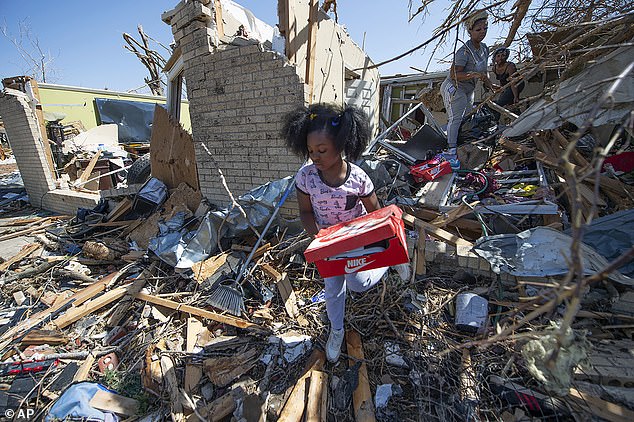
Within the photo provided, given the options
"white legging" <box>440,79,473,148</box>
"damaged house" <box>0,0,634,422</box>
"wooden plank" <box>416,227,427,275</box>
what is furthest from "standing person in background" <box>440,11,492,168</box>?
"wooden plank" <box>416,227,427,275</box>

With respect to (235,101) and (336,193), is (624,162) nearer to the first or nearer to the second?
(336,193)

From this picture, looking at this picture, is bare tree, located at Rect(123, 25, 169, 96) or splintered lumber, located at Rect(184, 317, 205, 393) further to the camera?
bare tree, located at Rect(123, 25, 169, 96)

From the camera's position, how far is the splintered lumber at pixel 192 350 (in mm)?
2252

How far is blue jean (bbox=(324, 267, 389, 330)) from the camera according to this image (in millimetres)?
2072

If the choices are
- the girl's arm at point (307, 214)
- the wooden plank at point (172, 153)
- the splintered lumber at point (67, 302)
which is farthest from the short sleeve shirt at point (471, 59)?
the splintered lumber at point (67, 302)

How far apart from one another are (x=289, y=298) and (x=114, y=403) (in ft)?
5.26

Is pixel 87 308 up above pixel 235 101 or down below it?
→ below

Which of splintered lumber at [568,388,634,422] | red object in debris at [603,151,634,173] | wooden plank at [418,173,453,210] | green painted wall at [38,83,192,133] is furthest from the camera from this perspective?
green painted wall at [38,83,192,133]

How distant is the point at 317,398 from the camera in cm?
198

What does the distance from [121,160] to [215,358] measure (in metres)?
8.90

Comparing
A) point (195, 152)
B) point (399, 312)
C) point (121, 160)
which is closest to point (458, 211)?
point (399, 312)

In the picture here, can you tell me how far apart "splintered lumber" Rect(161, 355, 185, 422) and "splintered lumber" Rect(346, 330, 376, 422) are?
1265 millimetres

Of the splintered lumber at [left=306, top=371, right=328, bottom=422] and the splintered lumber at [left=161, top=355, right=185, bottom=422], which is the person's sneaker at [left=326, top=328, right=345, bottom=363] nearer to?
the splintered lumber at [left=306, top=371, right=328, bottom=422]

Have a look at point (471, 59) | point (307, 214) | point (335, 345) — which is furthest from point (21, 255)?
point (471, 59)
